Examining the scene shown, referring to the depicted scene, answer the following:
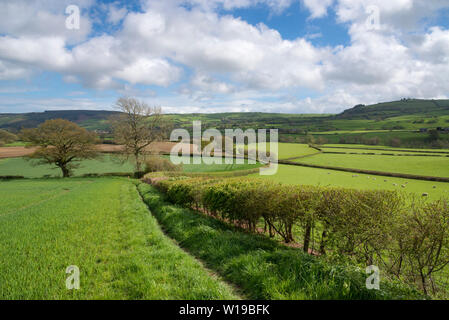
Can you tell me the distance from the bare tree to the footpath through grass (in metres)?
30.7

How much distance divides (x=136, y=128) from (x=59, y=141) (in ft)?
44.6

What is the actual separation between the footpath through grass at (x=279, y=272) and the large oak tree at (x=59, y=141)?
3833 centimetres

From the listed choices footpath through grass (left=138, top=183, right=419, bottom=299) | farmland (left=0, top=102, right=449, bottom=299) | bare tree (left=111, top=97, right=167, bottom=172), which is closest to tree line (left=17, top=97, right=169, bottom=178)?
bare tree (left=111, top=97, right=167, bottom=172)

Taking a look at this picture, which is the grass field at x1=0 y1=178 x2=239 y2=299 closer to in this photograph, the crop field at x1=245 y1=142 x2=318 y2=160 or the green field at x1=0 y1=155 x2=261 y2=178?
the green field at x1=0 y1=155 x2=261 y2=178

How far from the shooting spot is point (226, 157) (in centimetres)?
5256

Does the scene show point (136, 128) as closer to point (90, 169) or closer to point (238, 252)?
point (90, 169)

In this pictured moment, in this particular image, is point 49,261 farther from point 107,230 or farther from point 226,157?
point 226,157

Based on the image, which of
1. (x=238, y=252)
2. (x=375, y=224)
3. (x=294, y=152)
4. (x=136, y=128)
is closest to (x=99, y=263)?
(x=238, y=252)

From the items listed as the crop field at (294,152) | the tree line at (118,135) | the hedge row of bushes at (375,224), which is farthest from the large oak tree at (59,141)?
the crop field at (294,152)

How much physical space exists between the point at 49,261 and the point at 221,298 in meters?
5.30

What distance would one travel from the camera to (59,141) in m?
35.8

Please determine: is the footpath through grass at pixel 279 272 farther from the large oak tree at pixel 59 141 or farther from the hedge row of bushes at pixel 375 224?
the large oak tree at pixel 59 141

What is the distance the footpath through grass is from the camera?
13.9 ft

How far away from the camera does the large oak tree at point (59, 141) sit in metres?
35.1
